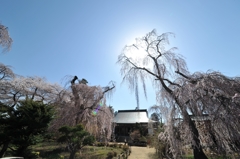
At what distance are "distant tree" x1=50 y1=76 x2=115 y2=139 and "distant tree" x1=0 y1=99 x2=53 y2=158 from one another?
2.46 meters

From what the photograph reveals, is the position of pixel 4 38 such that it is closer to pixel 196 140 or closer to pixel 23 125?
pixel 23 125

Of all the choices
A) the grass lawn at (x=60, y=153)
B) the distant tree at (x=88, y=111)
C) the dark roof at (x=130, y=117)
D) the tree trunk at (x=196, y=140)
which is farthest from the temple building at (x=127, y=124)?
the tree trunk at (x=196, y=140)

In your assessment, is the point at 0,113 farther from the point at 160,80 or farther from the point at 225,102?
the point at 225,102

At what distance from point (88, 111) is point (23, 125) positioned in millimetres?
4184

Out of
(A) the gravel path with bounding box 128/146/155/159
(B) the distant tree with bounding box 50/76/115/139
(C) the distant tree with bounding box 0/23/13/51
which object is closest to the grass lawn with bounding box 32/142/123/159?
(B) the distant tree with bounding box 50/76/115/139

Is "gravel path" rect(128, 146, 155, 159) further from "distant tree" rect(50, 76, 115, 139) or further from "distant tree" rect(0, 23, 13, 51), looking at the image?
"distant tree" rect(0, 23, 13, 51)

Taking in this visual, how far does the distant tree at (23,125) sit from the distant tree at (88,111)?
8.06ft

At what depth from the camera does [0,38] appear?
610cm

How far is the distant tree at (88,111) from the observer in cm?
972

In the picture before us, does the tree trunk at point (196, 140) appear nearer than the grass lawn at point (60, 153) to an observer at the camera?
Yes

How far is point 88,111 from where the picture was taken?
992 centimetres

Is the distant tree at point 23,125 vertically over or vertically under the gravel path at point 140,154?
over

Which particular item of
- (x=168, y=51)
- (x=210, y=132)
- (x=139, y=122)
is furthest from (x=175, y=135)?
(x=139, y=122)

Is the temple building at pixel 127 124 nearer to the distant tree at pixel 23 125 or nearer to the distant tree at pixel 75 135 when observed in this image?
the distant tree at pixel 75 135
